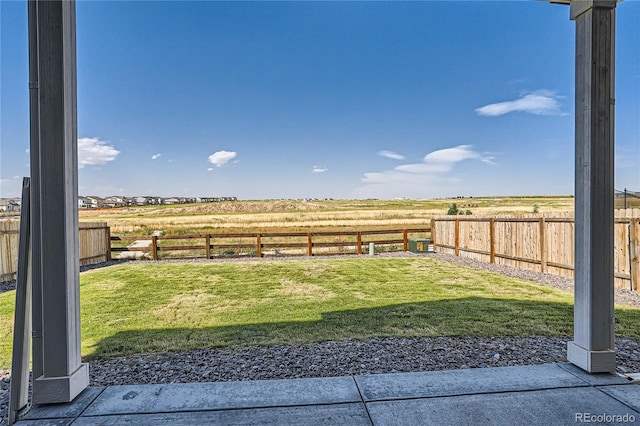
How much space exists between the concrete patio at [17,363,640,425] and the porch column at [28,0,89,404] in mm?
280

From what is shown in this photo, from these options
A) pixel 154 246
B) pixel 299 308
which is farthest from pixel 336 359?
pixel 154 246

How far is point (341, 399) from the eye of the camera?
84.5 inches

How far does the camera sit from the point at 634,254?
566 centimetres

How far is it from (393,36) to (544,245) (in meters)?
8.28

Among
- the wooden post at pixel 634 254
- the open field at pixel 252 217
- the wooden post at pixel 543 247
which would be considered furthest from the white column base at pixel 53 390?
the open field at pixel 252 217

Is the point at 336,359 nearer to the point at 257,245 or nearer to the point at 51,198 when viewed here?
the point at 51,198

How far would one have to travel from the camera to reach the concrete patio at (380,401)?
1.92 m

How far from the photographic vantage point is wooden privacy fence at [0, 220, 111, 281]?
6777 mm

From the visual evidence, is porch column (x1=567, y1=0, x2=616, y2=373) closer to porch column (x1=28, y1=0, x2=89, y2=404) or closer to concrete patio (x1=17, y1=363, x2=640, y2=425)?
concrete patio (x1=17, y1=363, x2=640, y2=425)

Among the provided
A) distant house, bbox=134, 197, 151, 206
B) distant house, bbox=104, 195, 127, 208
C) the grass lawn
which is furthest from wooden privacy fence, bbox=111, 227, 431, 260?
distant house, bbox=134, 197, 151, 206

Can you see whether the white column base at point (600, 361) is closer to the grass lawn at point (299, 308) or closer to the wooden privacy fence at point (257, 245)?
the grass lawn at point (299, 308)

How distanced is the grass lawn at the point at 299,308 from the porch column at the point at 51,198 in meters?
1.30

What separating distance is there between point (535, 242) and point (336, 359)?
660cm

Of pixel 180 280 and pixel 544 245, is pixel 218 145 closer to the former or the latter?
pixel 180 280
